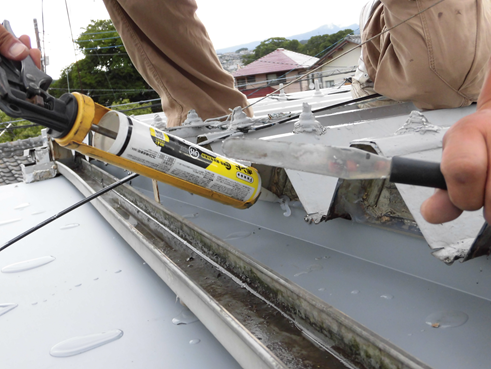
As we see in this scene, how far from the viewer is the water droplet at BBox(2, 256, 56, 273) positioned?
119 centimetres

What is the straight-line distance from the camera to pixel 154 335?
0.79 metres

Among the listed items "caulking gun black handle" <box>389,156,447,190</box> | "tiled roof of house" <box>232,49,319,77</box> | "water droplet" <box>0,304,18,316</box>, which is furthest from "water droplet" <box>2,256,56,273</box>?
"tiled roof of house" <box>232,49,319,77</box>

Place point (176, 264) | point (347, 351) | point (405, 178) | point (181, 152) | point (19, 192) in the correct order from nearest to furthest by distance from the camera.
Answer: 1. point (405, 178)
2. point (347, 351)
3. point (176, 264)
4. point (181, 152)
5. point (19, 192)

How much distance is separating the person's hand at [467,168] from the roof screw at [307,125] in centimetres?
64

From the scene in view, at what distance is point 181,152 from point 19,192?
1765 millimetres

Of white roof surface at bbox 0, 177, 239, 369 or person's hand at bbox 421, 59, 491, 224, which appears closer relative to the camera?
person's hand at bbox 421, 59, 491, 224

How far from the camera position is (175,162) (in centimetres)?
102

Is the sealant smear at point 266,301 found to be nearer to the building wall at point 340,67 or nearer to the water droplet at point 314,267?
the water droplet at point 314,267

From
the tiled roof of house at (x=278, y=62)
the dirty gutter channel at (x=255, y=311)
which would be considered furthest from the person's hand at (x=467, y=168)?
the tiled roof of house at (x=278, y=62)

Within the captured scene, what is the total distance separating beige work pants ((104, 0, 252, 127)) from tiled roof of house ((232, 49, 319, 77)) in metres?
3.44

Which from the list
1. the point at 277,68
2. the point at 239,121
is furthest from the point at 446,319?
the point at 277,68

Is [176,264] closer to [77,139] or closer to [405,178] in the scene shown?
[77,139]

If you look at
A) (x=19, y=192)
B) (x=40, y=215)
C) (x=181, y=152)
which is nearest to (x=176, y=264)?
(x=181, y=152)

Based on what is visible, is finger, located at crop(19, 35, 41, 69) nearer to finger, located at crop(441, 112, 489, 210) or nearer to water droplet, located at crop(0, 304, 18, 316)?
water droplet, located at crop(0, 304, 18, 316)
